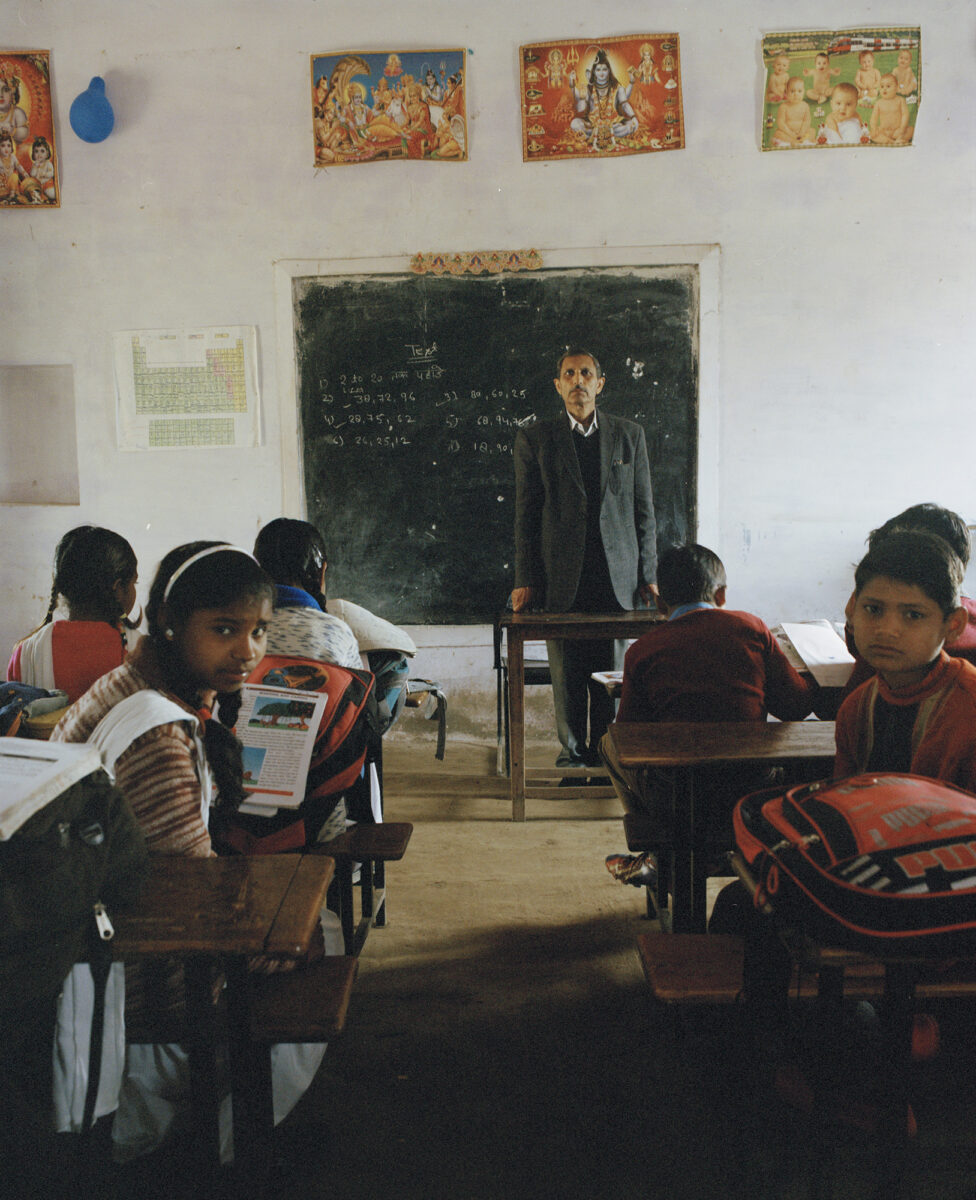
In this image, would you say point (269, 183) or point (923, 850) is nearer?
point (923, 850)

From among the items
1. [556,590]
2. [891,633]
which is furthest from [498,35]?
[891,633]

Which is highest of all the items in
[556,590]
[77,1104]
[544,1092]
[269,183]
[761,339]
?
[269,183]

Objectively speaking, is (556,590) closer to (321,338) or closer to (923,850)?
(321,338)

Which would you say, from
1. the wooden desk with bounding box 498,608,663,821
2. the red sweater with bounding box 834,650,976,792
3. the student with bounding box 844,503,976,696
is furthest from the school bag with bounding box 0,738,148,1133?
the wooden desk with bounding box 498,608,663,821

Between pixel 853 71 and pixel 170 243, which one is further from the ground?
pixel 853 71

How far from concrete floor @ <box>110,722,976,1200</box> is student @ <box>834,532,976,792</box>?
51 cm

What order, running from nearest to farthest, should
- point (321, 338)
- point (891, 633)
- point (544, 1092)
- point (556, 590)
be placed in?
point (891, 633)
point (544, 1092)
point (556, 590)
point (321, 338)

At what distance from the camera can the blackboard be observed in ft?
12.7

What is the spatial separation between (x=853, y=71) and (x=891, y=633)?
10.6ft

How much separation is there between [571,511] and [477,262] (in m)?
1.17

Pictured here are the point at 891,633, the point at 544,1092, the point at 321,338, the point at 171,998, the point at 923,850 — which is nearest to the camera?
the point at 923,850

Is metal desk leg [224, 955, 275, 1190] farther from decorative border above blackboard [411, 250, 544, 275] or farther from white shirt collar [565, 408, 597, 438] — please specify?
decorative border above blackboard [411, 250, 544, 275]

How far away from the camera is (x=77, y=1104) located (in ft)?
3.66

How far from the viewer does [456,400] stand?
155 inches
